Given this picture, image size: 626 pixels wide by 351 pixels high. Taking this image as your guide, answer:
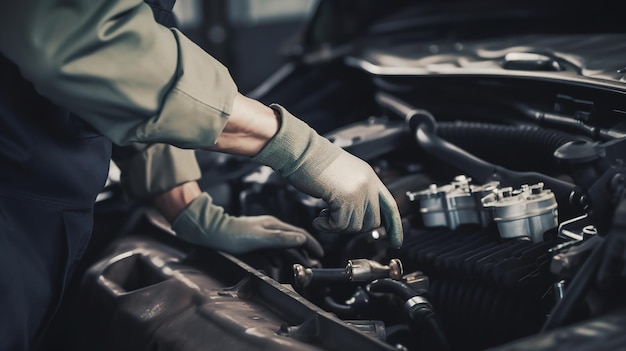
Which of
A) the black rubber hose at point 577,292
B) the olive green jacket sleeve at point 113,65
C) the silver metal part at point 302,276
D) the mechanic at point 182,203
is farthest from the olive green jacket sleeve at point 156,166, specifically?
the black rubber hose at point 577,292

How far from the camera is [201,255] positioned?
1.53m

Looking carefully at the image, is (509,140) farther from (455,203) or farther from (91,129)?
(91,129)

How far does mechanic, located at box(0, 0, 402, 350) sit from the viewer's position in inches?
40.1

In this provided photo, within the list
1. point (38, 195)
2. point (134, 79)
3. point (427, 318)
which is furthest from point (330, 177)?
point (38, 195)

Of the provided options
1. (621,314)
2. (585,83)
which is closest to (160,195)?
(585,83)

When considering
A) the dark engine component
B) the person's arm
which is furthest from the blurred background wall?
the person's arm

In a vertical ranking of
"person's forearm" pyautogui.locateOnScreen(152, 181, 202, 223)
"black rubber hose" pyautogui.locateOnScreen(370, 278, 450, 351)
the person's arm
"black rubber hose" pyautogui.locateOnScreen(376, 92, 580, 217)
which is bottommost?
"person's forearm" pyautogui.locateOnScreen(152, 181, 202, 223)

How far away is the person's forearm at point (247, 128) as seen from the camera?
3.86 feet

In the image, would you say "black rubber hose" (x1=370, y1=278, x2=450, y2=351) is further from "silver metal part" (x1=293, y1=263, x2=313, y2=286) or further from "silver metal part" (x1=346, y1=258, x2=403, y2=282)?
"silver metal part" (x1=293, y1=263, x2=313, y2=286)

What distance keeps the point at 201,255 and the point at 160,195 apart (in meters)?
0.24

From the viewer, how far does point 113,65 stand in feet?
3.37

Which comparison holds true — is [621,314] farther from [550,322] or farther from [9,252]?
[9,252]

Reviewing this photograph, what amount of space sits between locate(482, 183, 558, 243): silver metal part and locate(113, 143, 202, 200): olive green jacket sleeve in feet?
2.35

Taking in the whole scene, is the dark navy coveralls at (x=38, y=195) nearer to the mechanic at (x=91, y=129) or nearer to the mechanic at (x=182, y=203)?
the mechanic at (x=91, y=129)
